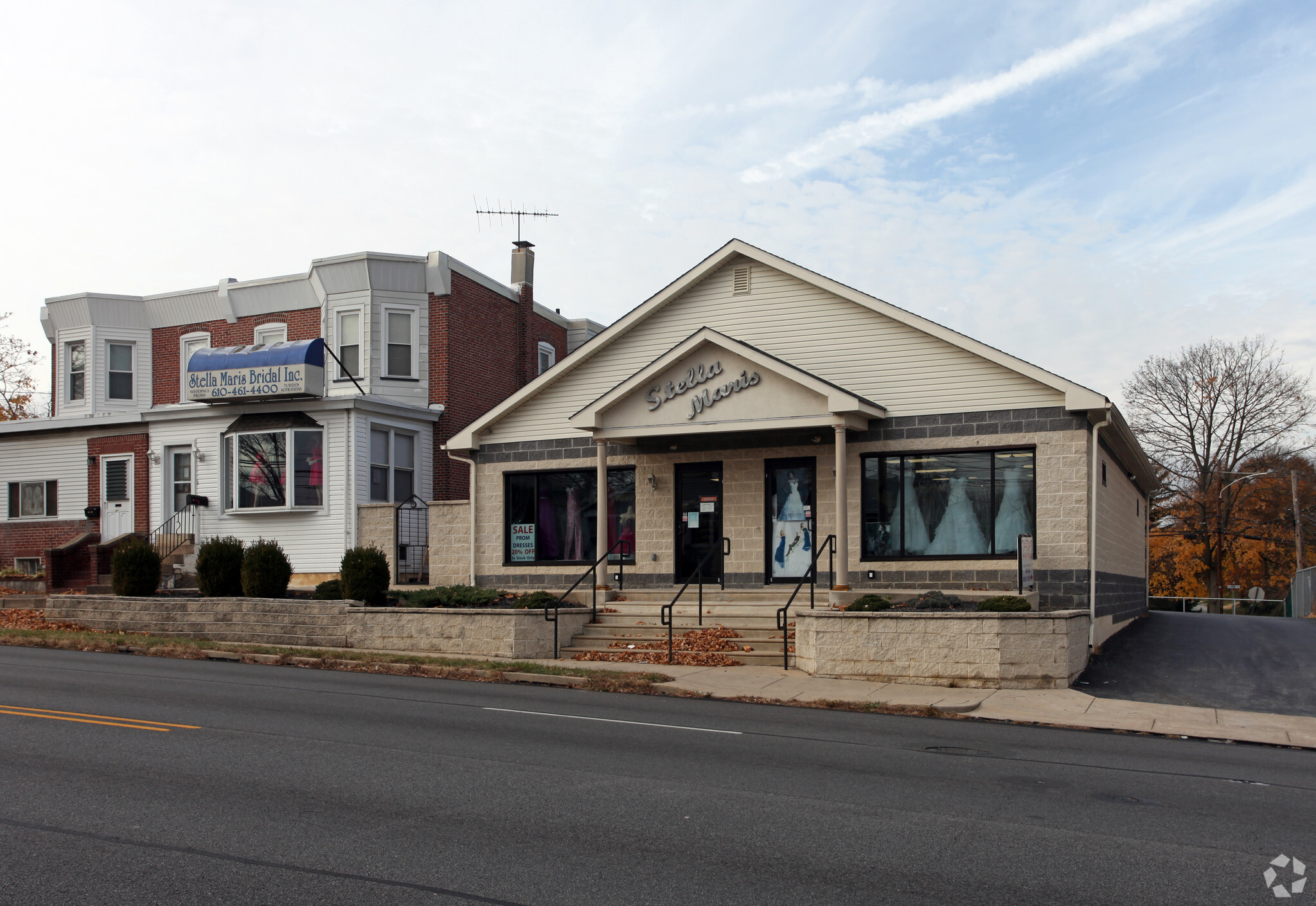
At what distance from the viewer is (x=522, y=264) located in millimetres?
31312

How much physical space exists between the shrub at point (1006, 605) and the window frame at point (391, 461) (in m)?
14.0

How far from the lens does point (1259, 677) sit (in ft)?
50.8

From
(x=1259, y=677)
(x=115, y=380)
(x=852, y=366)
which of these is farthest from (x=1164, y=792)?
(x=115, y=380)

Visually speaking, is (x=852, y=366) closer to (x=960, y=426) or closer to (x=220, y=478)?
(x=960, y=426)

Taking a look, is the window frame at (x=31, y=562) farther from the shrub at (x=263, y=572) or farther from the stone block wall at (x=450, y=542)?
the stone block wall at (x=450, y=542)

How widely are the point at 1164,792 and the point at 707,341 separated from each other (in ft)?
39.9

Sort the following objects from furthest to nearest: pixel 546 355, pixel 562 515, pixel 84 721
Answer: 1. pixel 546 355
2. pixel 562 515
3. pixel 84 721

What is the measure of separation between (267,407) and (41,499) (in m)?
8.85

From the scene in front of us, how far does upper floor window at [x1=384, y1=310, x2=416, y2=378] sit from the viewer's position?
2736 cm

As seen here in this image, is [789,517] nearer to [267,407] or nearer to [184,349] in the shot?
[267,407]

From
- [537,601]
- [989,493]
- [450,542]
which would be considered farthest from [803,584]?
[450,542]

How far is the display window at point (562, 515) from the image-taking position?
21.1m

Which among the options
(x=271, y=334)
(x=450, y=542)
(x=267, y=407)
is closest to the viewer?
(x=450, y=542)

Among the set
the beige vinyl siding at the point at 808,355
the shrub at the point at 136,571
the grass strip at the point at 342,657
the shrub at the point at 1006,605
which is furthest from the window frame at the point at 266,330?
the shrub at the point at 1006,605
